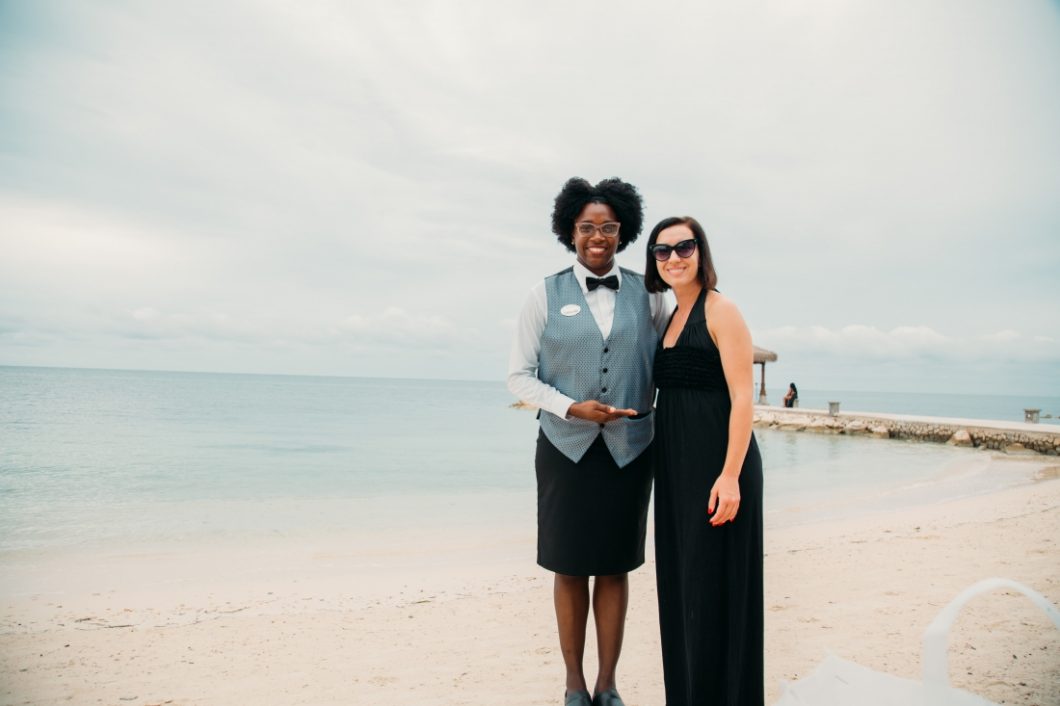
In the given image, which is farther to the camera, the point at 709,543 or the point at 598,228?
the point at 598,228

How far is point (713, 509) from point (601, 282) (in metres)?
0.98

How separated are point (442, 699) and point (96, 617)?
317 cm

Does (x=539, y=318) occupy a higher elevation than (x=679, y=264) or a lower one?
lower

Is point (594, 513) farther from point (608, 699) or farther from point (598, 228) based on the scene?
point (598, 228)

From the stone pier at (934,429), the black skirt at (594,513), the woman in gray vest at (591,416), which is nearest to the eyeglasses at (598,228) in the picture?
the woman in gray vest at (591,416)

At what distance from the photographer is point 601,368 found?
2.52 meters

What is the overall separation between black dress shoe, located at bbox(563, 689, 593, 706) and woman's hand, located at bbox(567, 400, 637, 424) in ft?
3.77

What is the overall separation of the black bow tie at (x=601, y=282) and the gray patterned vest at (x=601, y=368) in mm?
40

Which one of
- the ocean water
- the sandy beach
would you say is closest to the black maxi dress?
the sandy beach

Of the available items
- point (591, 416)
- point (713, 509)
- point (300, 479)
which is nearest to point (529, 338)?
point (591, 416)

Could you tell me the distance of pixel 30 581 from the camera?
6.19 m

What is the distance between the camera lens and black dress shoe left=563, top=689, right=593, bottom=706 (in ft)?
8.50

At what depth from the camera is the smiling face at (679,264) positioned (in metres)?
2.41

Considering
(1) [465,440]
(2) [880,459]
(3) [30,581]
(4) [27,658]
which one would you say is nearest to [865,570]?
(4) [27,658]
